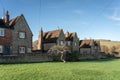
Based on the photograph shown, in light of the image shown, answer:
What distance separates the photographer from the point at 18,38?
52.3m

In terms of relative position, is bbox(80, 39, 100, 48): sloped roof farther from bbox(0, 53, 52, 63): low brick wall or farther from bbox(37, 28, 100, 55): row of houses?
bbox(0, 53, 52, 63): low brick wall

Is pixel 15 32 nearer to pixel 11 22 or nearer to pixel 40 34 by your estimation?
pixel 11 22

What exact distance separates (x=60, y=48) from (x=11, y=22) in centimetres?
1408

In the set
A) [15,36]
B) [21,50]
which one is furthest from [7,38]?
[21,50]

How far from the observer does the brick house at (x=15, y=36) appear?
4928 cm

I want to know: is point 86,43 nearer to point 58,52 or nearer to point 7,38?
point 58,52

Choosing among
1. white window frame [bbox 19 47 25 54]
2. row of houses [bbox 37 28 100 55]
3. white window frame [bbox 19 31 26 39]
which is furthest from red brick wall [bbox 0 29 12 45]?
row of houses [bbox 37 28 100 55]

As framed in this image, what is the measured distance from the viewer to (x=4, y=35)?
4922 centimetres

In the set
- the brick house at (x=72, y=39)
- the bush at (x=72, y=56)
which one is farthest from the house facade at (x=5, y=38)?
the brick house at (x=72, y=39)

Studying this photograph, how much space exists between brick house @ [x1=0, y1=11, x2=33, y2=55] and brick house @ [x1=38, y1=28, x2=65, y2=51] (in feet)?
44.0

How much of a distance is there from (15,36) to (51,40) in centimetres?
1992

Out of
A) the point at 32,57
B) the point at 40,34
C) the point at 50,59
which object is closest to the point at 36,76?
the point at 32,57

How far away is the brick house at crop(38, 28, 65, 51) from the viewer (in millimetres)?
68625

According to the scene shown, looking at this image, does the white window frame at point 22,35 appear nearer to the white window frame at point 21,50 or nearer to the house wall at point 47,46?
the white window frame at point 21,50
